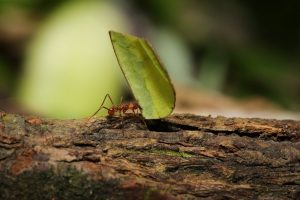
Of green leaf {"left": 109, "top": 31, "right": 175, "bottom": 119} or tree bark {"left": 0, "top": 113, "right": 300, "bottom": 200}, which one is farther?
green leaf {"left": 109, "top": 31, "right": 175, "bottom": 119}

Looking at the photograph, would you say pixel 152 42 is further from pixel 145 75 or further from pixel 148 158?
pixel 148 158

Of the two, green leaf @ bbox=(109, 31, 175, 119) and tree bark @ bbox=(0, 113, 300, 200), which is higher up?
green leaf @ bbox=(109, 31, 175, 119)

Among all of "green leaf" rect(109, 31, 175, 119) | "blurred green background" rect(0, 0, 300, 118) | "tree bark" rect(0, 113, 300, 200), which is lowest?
"tree bark" rect(0, 113, 300, 200)

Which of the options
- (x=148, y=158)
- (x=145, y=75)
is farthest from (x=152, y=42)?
(x=148, y=158)

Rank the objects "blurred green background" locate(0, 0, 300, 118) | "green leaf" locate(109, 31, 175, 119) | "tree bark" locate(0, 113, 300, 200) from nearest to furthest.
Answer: "tree bark" locate(0, 113, 300, 200) < "green leaf" locate(109, 31, 175, 119) < "blurred green background" locate(0, 0, 300, 118)

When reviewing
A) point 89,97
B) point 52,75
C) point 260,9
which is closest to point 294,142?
point 89,97

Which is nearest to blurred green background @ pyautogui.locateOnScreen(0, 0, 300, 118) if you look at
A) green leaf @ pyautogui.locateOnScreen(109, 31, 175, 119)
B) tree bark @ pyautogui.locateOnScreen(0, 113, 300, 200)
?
green leaf @ pyautogui.locateOnScreen(109, 31, 175, 119)

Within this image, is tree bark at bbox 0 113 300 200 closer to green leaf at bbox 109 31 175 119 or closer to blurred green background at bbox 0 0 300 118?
green leaf at bbox 109 31 175 119
